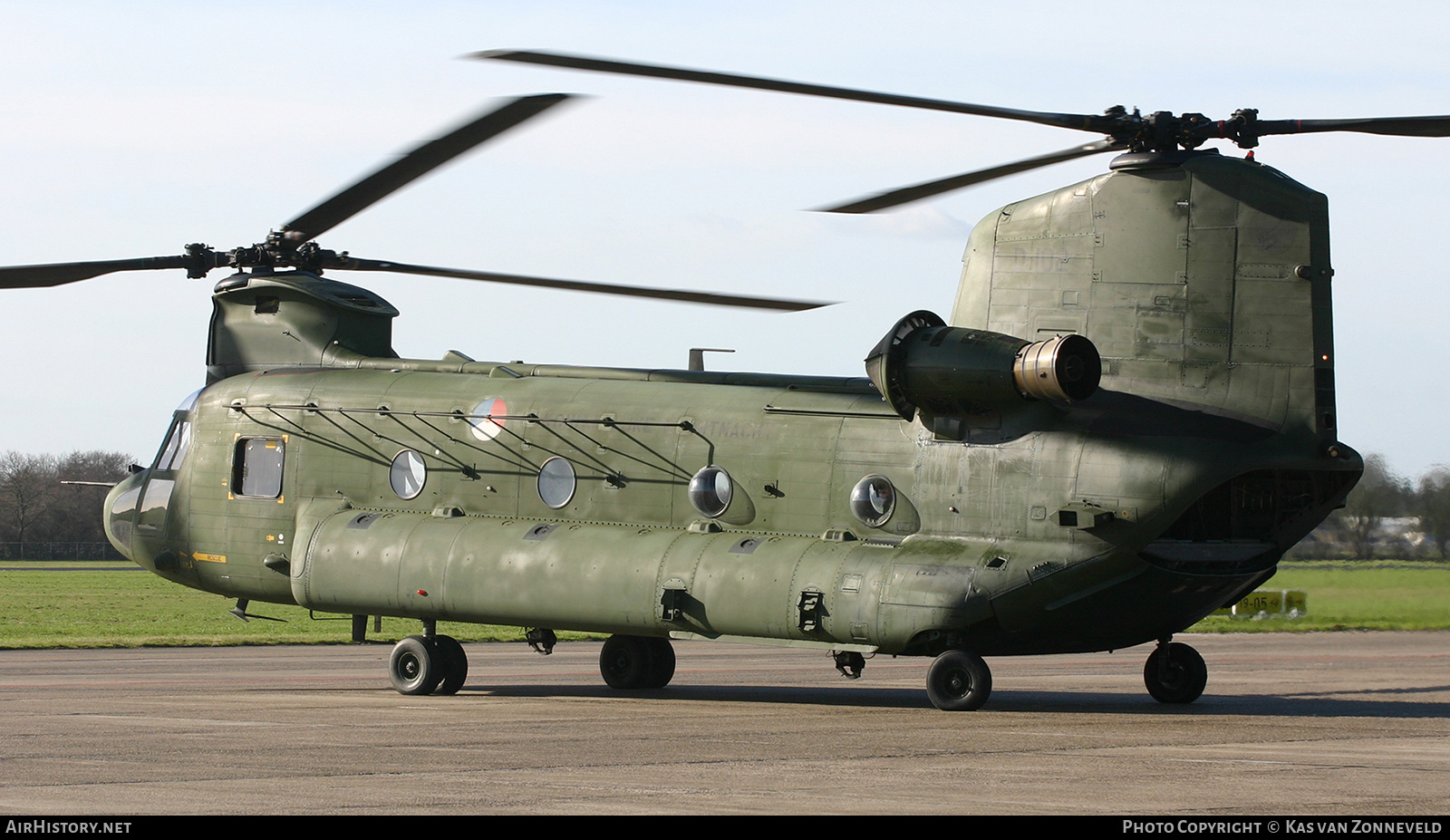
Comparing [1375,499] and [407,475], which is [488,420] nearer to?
[407,475]

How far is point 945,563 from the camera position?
18.6m

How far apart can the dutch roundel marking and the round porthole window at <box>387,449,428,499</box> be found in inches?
38.3

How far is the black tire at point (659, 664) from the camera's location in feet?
77.3

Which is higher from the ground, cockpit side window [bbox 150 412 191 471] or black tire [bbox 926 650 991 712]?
cockpit side window [bbox 150 412 191 471]

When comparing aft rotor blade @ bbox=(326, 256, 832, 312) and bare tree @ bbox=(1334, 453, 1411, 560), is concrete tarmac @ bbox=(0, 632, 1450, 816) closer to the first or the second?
aft rotor blade @ bbox=(326, 256, 832, 312)

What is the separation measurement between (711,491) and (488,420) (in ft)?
11.8

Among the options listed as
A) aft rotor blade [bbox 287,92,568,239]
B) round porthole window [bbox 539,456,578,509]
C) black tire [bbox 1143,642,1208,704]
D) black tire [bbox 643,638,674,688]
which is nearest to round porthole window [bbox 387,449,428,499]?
round porthole window [bbox 539,456,578,509]

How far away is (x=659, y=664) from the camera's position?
23.6 metres

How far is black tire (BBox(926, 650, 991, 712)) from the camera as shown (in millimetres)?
18516

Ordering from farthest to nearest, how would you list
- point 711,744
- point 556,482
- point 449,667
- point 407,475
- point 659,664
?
point 659,664, point 407,475, point 449,667, point 556,482, point 711,744

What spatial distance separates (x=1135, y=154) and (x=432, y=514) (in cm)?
1043

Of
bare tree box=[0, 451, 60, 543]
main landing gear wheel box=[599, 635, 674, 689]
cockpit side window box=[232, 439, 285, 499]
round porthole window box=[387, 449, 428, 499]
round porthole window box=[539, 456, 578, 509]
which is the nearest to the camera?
round porthole window box=[539, 456, 578, 509]

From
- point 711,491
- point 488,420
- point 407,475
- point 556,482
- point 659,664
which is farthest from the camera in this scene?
point 659,664

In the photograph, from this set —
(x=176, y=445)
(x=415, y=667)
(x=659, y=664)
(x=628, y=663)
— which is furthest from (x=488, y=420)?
(x=176, y=445)
